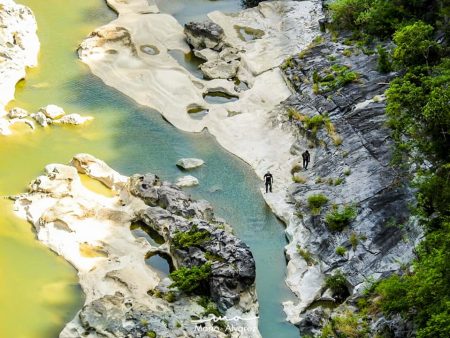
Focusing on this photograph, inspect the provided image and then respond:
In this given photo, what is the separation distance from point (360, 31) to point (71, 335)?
119 feet

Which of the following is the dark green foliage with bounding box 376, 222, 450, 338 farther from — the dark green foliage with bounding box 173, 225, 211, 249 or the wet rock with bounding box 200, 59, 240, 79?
the wet rock with bounding box 200, 59, 240, 79

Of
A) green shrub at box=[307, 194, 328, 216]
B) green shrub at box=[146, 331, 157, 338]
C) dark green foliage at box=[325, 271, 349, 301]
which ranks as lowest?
green shrub at box=[146, 331, 157, 338]

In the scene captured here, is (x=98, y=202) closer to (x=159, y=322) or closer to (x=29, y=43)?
(x=159, y=322)

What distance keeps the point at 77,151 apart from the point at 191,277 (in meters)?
18.5

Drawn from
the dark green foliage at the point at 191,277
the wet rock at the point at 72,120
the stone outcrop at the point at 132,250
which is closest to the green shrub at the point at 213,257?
the stone outcrop at the point at 132,250

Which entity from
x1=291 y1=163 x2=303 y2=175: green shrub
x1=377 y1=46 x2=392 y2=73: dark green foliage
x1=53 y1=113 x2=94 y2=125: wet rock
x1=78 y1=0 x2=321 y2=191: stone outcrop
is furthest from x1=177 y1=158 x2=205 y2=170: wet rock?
x1=377 y1=46 x2=392 y2=73: dark green foliage

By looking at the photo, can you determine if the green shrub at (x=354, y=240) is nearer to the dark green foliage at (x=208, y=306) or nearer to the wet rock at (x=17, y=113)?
the dark green foliage at (x=208, y=306)

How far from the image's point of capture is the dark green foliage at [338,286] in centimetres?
4175

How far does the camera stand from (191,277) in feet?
136

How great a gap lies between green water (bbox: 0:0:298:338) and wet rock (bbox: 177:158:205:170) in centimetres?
52

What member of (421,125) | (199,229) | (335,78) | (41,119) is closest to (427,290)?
(421,125)

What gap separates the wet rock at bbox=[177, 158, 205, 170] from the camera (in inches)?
2126

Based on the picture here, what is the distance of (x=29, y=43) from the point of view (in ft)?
222

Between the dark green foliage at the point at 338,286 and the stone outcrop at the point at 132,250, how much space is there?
4.53 metres
